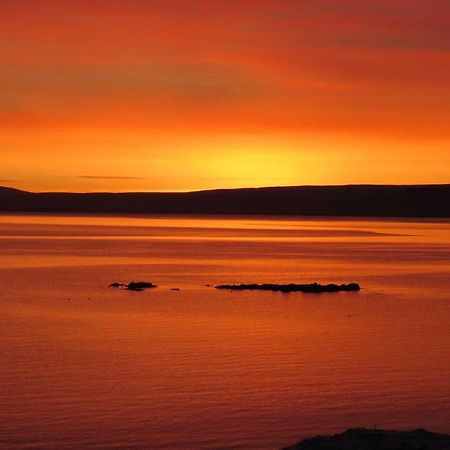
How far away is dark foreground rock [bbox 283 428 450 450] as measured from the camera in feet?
47.6

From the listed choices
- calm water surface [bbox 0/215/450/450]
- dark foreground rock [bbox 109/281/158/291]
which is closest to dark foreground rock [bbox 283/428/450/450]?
calm water surface [bbox 0/215/450/450]

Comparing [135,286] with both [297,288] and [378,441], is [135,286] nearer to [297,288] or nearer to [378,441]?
[297,288]

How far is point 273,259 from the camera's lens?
7581 centimetres

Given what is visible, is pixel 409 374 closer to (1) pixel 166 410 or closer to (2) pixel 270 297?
(1) pixel 166 410

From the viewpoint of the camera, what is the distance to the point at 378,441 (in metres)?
14.7

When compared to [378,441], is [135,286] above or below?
below

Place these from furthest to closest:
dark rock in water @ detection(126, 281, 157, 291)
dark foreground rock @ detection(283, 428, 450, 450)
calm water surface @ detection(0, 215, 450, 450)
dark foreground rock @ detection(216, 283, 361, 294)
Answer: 1. dark rock in water @ detection(126, 281, 157, 291)
2. dark foreground rock @ detection(216, 283, 361, 294)
3. calm water surface @ detection(0, 215, 450, 450)
4. dark foreground rock @ detection(283, 428, 450, 450)

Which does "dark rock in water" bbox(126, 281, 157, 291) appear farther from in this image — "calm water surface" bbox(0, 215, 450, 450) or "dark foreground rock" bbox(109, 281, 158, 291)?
"calm water surface" bbox(0, 215, 450, 450)

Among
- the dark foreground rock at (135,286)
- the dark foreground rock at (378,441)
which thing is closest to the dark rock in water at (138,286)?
the dark foreground rock at (135,286)

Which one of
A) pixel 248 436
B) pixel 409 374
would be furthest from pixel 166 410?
pixel 409 374

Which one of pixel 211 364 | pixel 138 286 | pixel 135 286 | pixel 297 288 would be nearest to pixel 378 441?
pixel 211 364

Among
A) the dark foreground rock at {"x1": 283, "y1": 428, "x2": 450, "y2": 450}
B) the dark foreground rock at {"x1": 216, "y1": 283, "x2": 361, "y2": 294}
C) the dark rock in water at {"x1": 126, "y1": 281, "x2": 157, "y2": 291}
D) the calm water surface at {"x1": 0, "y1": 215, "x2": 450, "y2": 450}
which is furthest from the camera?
the dark rock in water at {"x1": 126, "y1": 281, "x2": 157, "y2": 291}

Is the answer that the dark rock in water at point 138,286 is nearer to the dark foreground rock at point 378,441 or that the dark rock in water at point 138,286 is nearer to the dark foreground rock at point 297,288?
the dark foreground rock at point 297,288

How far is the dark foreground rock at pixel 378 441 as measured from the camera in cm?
1450
